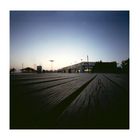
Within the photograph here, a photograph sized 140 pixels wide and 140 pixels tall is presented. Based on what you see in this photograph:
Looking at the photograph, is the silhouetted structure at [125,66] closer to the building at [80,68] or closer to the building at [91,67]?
the building at [91,67]

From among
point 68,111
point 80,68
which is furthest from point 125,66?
point 68,111

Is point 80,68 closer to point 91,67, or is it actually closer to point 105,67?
point 91,67

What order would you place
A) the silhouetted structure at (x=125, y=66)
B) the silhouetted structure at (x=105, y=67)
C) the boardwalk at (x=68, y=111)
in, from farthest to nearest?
the silhouetted structure at (x=105, y=67) → the silhouetted structure at (x=125, y=66) → the boardwalk at (x=68, y=111)

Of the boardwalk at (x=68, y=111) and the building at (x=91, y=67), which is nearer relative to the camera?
the boardwalk at (x=68, y=111)

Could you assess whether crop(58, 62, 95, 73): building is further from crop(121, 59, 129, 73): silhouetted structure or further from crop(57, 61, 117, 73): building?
crop(121, 59, 129, 73): silhouetted structure

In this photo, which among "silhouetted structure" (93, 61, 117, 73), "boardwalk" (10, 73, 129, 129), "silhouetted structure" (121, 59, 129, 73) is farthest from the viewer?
"silhouetted structure" (93, 61, 117, 73)

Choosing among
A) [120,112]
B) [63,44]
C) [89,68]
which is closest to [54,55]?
[63,44]

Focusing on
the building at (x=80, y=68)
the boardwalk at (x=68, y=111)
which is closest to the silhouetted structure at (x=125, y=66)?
the boardwalk at (x=68, y=111)

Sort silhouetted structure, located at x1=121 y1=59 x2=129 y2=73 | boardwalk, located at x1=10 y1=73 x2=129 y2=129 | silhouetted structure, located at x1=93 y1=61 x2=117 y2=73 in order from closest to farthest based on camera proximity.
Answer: boardwalk, located at x1=10 y1=73 x2=129 y2=129, silhouetted structure, located at x1=121 y1=59 x2=129 y2=73, silhouetted structure, located at x1=93 y1=61 x2=117 y2=73

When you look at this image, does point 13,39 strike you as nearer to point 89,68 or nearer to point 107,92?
point 89,68

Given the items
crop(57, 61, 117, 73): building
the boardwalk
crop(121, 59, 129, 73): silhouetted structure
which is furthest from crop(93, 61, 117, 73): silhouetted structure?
the boardwalk

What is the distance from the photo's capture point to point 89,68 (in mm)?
3744

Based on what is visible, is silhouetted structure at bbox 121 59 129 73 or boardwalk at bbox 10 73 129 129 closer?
boardwalk at bbox 10 73 129 129

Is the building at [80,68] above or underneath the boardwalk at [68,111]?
above
